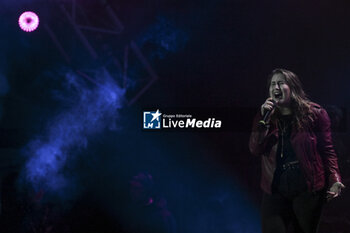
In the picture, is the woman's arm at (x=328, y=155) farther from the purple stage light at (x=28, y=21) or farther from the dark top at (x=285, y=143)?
the purple stage light at (x=28, y=21)

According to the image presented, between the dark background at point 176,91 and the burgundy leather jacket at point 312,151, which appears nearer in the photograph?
the burgundy leather jacket at point 312,151

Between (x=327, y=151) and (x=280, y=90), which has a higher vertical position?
(x=280, y=90)

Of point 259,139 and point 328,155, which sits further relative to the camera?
point 259,139

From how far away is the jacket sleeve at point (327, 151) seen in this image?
3.77 m

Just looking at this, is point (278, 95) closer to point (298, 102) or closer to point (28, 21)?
point (298, 102)

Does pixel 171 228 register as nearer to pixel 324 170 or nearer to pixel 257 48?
pixel 324 170

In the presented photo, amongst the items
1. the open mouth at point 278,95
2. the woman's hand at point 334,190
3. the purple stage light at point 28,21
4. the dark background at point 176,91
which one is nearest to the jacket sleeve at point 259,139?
the dark background at point 176,91

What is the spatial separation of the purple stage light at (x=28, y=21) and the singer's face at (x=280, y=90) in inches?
122

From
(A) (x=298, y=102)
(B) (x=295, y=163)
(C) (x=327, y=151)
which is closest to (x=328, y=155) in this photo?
(C) (x=327, y=151)

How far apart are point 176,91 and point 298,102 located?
4.89 ft

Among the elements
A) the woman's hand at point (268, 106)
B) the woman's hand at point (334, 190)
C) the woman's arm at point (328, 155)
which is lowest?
the woman's hand at point (334, 190)

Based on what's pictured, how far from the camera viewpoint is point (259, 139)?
3998mm

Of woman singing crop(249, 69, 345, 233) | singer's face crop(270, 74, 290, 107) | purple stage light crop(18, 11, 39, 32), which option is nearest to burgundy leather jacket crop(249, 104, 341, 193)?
woman singing crop(249, 69, 345, 233)

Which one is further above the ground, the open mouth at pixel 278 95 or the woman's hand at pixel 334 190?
the open mouth at pixel 278 95
